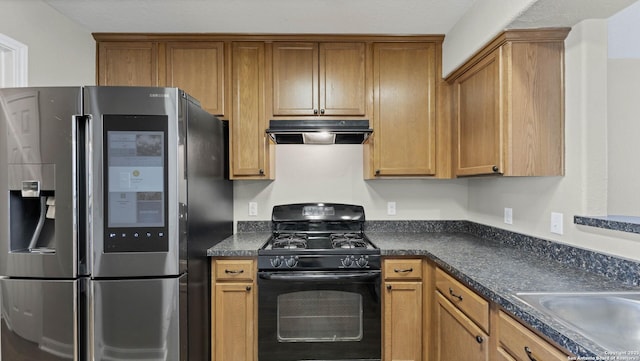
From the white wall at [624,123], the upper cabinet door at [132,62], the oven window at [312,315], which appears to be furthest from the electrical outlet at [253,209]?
the white wall at [624,123]

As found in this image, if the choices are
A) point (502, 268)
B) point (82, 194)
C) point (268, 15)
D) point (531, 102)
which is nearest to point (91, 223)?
point (82, 194)

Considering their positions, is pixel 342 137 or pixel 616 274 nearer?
pixel 616 274

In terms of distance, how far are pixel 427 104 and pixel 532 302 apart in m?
1.67

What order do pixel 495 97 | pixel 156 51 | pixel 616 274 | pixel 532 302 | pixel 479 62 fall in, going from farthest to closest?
pixel 156 51 < pixel 479 62 < pixel 495 97 < pixel 616 274 < pixel 532 302

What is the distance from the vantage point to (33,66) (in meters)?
1.92

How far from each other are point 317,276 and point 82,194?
4.51ft

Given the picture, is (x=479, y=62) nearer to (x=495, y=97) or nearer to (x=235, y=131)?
(x=495, y=97)

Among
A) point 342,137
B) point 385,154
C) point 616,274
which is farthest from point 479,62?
point 616,274

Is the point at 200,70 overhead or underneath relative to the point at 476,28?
underneath

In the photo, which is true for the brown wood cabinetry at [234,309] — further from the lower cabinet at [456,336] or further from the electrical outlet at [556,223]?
the electrical outlet at [556,223]

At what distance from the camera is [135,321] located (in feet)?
5.49

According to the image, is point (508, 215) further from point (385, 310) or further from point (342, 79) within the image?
point (342, 79)

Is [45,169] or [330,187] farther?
[330,187]

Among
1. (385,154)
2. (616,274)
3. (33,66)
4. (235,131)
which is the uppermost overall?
(33,66)
